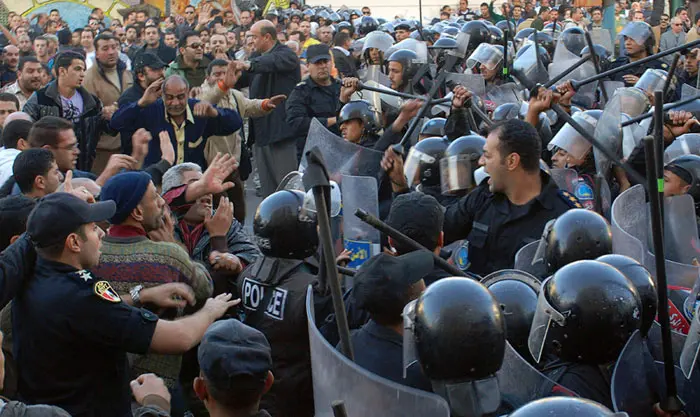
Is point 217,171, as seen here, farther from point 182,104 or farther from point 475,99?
point 475,99

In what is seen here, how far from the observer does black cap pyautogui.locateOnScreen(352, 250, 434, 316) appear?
3.12 meters

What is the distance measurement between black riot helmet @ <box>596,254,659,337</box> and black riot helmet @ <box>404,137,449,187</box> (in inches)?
98.0

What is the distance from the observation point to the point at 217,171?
4.95 metres

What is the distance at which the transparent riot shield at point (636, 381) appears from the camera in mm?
3023

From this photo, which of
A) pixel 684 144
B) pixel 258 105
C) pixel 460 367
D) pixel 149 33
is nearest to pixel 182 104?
pixel 258 105

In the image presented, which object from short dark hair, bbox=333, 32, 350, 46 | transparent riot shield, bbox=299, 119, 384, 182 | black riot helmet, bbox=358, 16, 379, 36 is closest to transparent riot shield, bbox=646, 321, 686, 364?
transparent riot shield, bbox=299, 119, 384, 182

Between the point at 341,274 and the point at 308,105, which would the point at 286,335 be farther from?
the point at 308,105

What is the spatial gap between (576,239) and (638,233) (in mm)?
957

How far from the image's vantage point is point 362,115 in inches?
287

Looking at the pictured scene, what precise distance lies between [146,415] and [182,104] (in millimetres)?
4747

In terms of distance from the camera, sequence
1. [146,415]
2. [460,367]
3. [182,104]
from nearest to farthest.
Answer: [460,367]
[146,415]
[182,104]

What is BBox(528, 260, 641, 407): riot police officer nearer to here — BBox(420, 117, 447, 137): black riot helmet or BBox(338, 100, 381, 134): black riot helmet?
BBox(420, 117, 447, 137): black riot helmet

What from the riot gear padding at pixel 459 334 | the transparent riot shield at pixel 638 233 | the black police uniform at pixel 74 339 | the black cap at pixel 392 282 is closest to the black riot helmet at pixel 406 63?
the transparent riot shield at pixel 638 233

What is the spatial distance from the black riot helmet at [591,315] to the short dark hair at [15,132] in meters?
4.54
